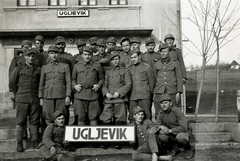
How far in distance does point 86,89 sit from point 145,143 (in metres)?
1.59

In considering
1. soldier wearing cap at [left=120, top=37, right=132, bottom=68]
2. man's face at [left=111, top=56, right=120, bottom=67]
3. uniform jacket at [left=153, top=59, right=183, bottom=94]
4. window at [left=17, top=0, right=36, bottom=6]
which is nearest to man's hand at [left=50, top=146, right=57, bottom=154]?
man's face at [left=111, top=56, right=120, bottom=67]

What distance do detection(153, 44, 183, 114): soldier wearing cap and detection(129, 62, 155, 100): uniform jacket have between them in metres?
0.17

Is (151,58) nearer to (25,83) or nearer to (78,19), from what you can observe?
(25,83)

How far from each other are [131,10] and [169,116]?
7879mm

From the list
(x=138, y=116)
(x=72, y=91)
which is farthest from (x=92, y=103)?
(x=138, y=116)

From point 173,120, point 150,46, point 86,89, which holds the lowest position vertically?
point 173,120

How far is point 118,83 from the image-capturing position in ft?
19.4

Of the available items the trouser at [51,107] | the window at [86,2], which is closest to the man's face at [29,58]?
the trouser at [51,107]

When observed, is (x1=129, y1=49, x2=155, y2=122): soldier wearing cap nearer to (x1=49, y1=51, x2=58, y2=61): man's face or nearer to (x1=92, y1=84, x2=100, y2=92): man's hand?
(x1=92, y1=84, x2=100, y2=92): man's hand

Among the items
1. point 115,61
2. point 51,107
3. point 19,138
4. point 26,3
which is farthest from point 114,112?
point 26,3

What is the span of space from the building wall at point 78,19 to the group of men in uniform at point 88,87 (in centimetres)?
646

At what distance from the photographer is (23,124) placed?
5773mm

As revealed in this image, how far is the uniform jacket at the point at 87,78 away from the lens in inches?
229

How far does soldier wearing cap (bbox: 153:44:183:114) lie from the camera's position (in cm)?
608
